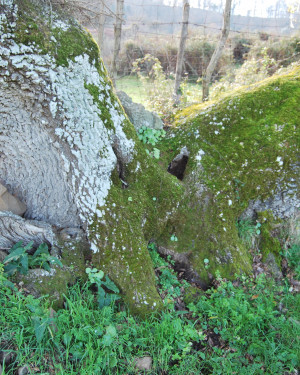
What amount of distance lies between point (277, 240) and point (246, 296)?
3.81ft

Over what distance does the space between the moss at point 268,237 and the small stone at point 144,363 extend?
7.29 feet

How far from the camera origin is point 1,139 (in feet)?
9.44

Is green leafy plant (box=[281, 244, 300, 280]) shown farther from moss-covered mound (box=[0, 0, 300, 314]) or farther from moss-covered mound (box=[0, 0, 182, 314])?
moss-covered mound (box=[0, 0, 182, 314])

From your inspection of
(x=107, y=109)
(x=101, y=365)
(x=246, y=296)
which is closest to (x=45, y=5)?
(x=107, y=109)

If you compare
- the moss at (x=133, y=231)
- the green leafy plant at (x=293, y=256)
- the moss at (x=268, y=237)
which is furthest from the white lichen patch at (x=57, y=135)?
the green leafy plant at (x=293, y=256)

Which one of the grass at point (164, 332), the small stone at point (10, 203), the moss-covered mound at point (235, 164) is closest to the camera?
the grass at point (164, 332)

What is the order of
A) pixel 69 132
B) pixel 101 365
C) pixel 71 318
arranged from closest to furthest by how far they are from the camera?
pixel 101 365
pixel 71 318
pixel 69 132

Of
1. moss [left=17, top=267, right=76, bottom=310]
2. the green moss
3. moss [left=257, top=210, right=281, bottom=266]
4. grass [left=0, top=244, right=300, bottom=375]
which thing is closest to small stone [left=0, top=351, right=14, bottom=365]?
grass [left=0, top=244, right=300, bottom=375]

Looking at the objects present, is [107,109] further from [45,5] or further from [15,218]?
[15,218]

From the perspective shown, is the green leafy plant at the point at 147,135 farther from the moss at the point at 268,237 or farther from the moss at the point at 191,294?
the moss at the point at 191,294

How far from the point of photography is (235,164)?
3.84 metres

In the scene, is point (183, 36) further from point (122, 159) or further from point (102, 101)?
point (122, 159)

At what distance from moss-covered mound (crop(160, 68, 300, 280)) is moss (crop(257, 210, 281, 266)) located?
0.45ft

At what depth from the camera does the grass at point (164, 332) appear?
7.21ft
